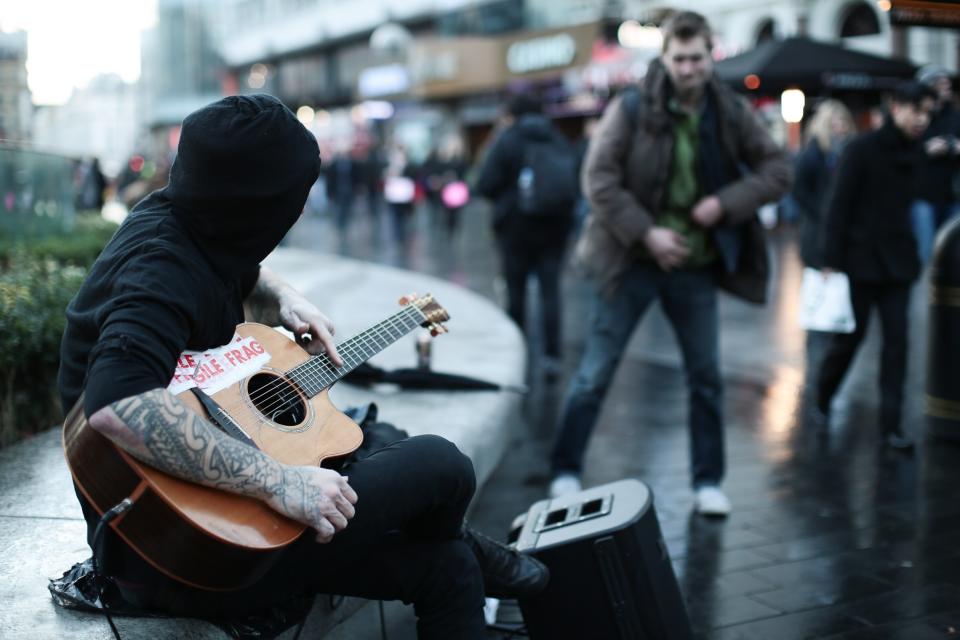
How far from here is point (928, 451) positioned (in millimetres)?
5602

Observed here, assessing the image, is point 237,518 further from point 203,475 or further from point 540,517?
point 540,517

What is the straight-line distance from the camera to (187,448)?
7.04ft

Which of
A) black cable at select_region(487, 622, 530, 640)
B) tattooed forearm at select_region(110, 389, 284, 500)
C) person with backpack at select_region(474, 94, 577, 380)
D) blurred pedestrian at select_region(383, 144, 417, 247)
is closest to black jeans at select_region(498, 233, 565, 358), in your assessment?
person with backpack at select_region(474, 94, 577, 380)

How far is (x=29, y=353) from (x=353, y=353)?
2071 mm

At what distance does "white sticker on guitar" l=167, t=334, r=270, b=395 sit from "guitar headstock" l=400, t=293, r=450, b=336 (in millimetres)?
668

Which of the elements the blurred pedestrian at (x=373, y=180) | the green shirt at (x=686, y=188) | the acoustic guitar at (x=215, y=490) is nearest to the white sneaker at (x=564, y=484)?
the green shirt at (x=686, y=188)

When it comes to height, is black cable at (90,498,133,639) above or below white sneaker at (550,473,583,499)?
above

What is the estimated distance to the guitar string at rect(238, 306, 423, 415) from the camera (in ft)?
8.64

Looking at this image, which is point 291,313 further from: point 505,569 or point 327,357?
point 505,569

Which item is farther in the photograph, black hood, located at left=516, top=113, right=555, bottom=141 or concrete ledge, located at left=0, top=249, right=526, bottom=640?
black hood, located at left=516, top=113, right=555, bottom=141

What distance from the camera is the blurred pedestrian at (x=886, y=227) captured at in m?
5.66

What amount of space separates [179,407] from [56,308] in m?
2.79

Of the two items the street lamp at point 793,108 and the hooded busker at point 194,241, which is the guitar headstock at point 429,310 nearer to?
the hooded busker at point 194,241

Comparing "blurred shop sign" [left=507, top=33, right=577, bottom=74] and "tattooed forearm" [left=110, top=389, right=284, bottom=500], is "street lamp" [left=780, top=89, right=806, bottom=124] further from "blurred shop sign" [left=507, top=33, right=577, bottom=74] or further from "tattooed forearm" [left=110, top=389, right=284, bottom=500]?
"tattooed forearm" [left=110, top=389, right=284, bottom=500]
